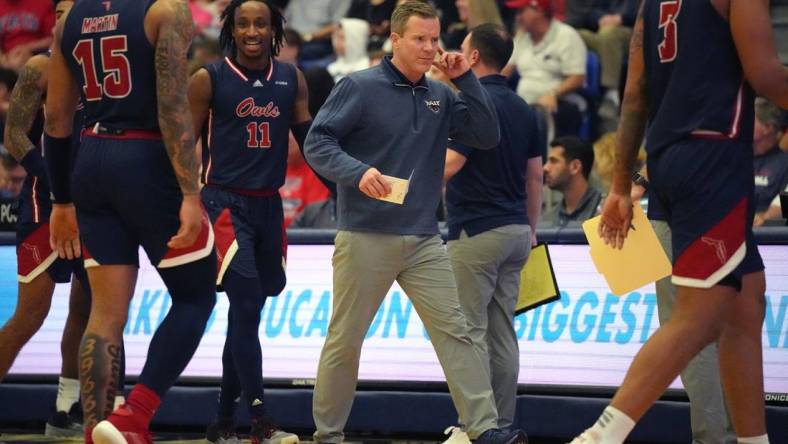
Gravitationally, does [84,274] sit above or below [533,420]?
above

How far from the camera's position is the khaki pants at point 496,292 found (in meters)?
7.24

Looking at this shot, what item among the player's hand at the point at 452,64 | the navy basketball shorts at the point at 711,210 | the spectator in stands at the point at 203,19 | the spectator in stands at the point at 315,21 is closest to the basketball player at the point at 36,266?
the player's hand at the point at 452,64

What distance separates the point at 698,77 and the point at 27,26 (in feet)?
35.1

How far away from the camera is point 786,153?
9.92 meters

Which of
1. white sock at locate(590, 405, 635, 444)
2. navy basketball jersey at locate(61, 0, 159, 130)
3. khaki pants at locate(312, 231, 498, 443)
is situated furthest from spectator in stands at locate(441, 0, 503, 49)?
white sock at locate(590, 405, 635, 444)

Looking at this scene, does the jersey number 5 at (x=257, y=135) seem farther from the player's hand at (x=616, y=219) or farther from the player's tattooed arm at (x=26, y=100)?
the player's hand at (x=616, y=219)

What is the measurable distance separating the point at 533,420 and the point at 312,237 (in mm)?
1762

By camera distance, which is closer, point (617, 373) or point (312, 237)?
point (617, 373)

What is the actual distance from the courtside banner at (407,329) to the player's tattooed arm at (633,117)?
2.06 meters

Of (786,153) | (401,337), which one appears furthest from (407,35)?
(786,153)

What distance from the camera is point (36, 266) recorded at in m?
7.67

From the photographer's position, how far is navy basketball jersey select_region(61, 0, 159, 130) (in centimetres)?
585

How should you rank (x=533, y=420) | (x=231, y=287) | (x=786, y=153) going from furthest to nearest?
1. (x=786, y=153)
2. (x=533, y=420)
3. (x=231, y=287)

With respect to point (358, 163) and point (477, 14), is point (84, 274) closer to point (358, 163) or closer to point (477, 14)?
point (358, 163)
